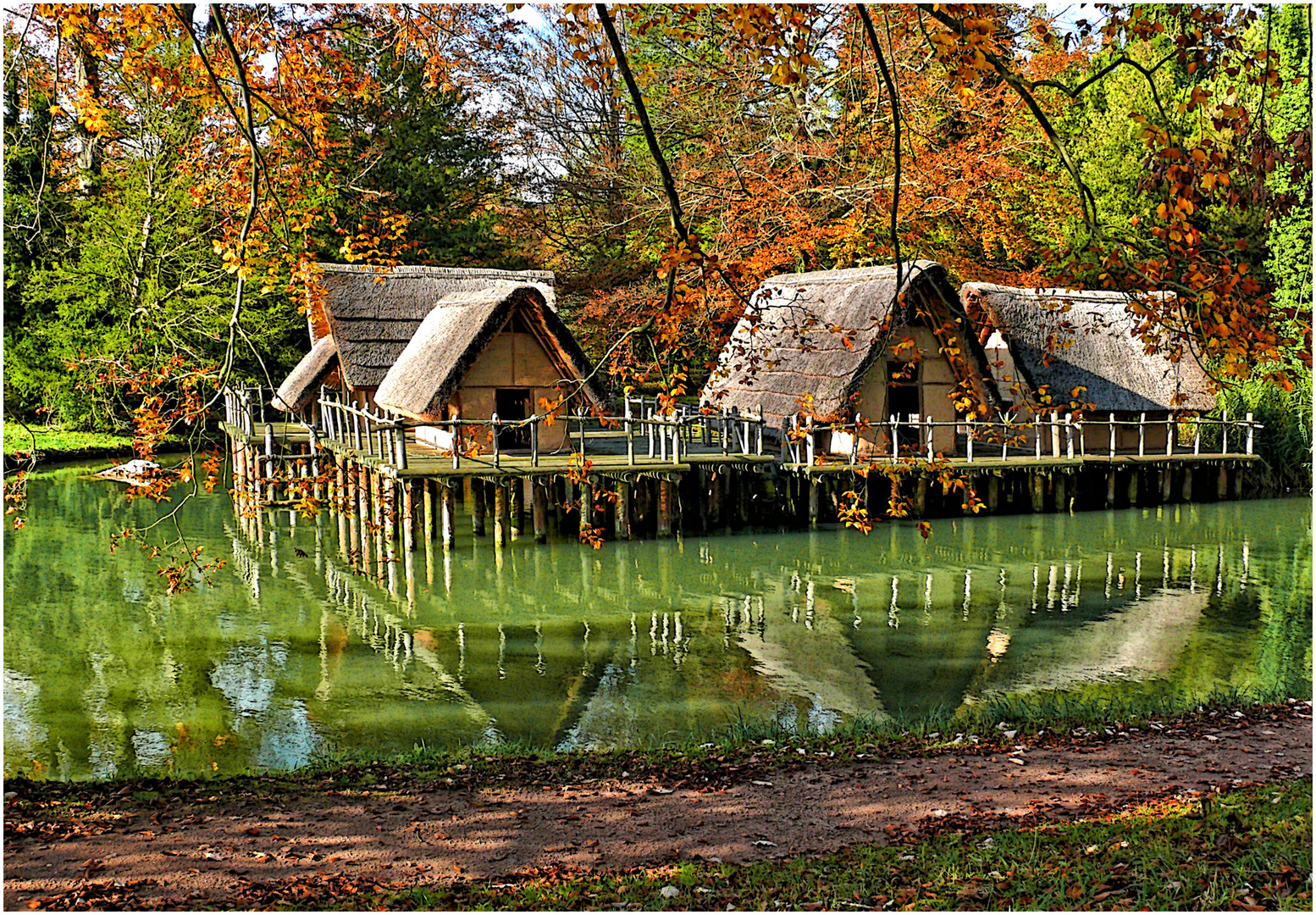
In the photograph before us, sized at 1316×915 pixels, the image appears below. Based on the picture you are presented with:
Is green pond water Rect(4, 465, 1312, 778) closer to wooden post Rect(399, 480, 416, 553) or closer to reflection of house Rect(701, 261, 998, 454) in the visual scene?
wooden post Rect(399, 480, 416, 553)

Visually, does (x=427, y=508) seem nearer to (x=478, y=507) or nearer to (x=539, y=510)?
(x=478, y=507)

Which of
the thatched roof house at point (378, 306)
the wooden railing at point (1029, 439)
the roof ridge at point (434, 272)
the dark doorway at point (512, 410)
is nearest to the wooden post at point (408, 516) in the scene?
the dark doorway at point (512, 410)

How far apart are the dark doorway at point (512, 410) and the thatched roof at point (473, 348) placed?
85 cm

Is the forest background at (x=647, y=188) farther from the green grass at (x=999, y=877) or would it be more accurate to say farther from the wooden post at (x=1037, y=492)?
the green grass at (x=999, y=877)

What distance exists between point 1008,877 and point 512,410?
16163mm

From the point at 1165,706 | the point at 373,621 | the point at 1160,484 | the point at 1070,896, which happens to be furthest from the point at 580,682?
the point at 1160,484

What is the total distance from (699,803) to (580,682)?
3.90 m

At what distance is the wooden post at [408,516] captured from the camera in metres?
17.8

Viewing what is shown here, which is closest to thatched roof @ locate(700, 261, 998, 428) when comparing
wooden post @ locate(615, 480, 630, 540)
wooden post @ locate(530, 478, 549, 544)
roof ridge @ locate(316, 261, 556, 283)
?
wooden post @ locate(615, 480, 630, 540)

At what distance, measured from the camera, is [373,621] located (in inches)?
529

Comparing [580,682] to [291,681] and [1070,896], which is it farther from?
[1070,896]

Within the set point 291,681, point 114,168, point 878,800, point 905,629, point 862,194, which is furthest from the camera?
point 114,168

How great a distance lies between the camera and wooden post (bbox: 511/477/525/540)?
1920cm

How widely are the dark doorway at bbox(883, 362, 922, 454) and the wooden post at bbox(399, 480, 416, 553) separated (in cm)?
930
